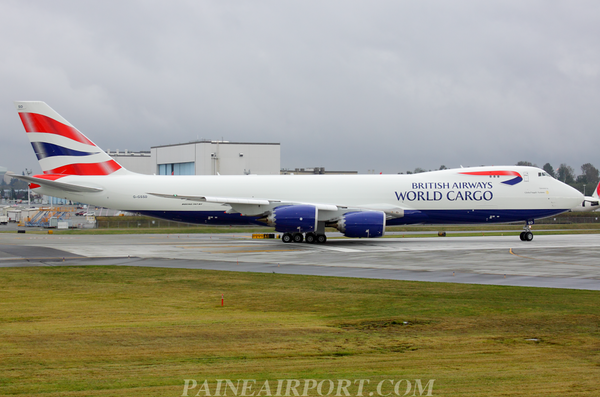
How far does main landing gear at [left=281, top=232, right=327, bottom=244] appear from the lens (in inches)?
1368

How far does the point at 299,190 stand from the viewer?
117 feet

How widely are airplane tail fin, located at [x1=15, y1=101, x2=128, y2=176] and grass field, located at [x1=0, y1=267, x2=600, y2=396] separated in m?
20.5

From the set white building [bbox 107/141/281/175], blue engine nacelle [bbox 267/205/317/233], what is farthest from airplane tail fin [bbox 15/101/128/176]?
white building [bbox 107/141/281/175]

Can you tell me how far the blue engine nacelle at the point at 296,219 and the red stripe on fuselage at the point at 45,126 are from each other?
15477mm

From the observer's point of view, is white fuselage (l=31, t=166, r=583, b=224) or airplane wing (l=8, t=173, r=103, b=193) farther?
white fuselage (l=31, t=166, r=583, b=224)

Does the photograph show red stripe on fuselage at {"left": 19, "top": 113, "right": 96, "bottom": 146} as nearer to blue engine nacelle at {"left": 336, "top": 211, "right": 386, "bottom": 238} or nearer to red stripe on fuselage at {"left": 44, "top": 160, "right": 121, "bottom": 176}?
red stripe on fuselage at {"left": 44, "top": 160, "right": 121, "bottom": 176}

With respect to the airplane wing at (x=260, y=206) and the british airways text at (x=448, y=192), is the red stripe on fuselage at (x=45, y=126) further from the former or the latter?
the british airways text at (x=448, y=192)

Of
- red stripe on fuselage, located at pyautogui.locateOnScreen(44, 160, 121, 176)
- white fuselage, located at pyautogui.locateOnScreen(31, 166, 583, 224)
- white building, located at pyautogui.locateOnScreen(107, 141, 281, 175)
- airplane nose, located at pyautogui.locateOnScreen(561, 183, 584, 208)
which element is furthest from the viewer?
white building, located at pyautogui.locateOnScreen(107, 141, 281, 175)

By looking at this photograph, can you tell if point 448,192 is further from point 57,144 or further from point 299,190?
point 57,144

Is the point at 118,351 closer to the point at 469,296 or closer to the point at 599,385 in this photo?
the point at 599,385

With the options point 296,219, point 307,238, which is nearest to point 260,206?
point 296,219

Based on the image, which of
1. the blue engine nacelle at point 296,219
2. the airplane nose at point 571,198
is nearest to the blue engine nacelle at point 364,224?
the blue engine nacelle at point 296,219

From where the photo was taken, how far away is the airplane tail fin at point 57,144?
34.7 meters

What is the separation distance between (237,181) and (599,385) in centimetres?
3060
